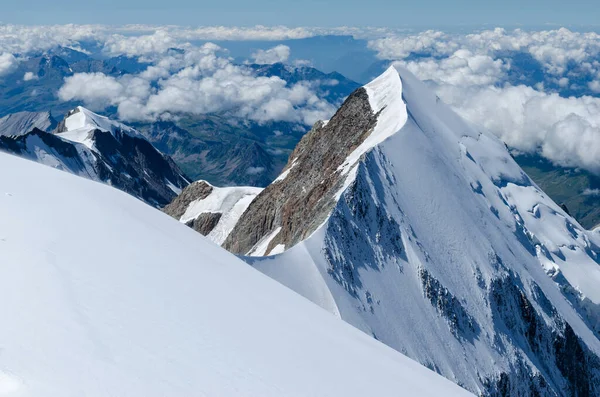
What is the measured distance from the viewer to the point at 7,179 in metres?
17.6

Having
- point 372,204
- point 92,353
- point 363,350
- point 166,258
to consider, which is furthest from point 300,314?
point 372,204

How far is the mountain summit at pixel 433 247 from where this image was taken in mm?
55562

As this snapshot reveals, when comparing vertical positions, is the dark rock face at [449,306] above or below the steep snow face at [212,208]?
above

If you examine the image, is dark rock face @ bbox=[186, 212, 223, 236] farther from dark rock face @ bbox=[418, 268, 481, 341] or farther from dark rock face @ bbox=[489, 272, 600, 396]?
dark rock face @ bbox=[489, 272, 600, 396]

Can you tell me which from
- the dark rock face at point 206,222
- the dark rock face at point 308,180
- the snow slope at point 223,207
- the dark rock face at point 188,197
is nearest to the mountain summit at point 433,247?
the dark rock face at point 308,180

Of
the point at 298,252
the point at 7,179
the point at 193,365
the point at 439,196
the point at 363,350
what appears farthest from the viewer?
the point at 439,196

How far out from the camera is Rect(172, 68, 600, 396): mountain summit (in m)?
55.6

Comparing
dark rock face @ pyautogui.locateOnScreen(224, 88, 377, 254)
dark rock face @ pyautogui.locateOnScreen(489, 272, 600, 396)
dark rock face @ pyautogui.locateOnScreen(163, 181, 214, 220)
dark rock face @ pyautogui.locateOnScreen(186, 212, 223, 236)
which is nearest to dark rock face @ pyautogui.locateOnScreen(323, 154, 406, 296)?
dark rock face @ pyautogui.locateOnScreen(224, 88, 377, 254)

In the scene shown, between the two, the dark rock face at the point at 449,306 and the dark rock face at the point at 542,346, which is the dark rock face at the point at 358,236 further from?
the dark rock face at the point at 542,346

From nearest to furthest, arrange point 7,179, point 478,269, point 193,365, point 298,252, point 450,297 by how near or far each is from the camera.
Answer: point 193,365, point 7,179, point 298,252, point 450,297, point 478,269

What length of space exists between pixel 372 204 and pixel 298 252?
1499 centimetres

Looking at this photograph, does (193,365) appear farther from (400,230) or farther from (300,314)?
(400,230)

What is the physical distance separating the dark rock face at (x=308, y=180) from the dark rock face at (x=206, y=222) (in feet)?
55.0

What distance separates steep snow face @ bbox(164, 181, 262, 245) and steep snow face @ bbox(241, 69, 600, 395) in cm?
3091
